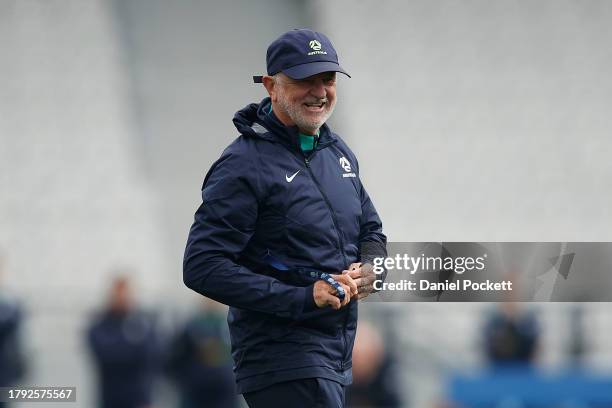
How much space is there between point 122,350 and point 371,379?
1976 mm

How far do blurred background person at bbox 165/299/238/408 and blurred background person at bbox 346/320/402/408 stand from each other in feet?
4.84

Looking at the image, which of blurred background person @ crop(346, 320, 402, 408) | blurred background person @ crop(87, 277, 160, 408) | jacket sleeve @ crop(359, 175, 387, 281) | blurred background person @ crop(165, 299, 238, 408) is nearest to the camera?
jacket sleeve @ crop(359, 175, 387, 281)

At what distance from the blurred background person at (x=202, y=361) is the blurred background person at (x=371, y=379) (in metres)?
1.48

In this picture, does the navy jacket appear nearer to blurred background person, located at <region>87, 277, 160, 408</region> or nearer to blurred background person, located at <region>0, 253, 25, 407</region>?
blurred background person, located at <region>0, 253, 25, 407</region>

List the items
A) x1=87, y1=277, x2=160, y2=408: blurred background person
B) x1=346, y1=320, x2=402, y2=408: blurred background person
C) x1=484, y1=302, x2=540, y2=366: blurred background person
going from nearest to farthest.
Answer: x1=346, y1=320, x2=402, y2=408: blurred background person → x1=484, y1=302, x2=540, y2=366: blurred background person → x1=87, y1=277, x2=160, y2=408: blurred background person

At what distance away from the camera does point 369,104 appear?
1148 cm

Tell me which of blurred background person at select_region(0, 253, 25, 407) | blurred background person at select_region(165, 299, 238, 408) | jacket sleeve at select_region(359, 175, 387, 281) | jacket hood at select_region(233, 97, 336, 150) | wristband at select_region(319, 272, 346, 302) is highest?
jacket hood at select_region(233, 97, 336, 150)

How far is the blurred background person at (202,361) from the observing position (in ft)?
25.8

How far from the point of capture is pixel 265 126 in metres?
2.68

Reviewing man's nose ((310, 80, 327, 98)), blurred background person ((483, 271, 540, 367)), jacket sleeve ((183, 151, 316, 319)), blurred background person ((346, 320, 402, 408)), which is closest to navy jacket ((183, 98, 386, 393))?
jacket sleeve ((183, 151, 316, 319))

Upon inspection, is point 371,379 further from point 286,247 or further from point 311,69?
point 311,69

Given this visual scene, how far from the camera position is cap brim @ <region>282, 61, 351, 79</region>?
99.6 inches

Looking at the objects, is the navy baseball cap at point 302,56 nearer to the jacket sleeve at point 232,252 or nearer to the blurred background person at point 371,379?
the jacket sleeve at point 232,252

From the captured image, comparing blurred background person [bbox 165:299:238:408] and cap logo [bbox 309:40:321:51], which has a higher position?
cap logo [bbox 309:40:321:51]
